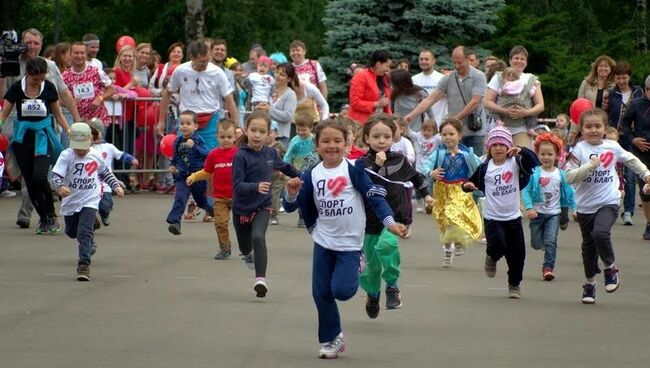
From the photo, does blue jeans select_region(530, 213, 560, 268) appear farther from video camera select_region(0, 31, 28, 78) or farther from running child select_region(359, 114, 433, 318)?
video camera select_region(0, 31, 28, 78)

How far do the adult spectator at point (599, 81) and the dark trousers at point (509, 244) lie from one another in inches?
328

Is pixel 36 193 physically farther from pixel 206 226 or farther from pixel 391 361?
pixel 391 361

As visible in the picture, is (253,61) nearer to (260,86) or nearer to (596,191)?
(260,86)

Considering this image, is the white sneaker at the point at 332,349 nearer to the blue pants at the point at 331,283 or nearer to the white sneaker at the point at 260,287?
the blue pants at the point at 331,283

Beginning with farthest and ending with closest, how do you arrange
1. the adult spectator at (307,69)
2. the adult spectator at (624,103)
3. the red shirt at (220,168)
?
the adult spectator at (307,69)
the adult spectator at (624,103)
the red shirt at (220,168)

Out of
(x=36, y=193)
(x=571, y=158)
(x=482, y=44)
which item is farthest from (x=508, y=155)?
(x=482, y=44)

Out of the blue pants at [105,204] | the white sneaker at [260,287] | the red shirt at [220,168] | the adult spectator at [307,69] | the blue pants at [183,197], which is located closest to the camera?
the white sneaker at [260,287]

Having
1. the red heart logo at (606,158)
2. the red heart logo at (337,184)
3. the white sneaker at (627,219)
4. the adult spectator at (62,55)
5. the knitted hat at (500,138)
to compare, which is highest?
the red heart logo at (337,184)

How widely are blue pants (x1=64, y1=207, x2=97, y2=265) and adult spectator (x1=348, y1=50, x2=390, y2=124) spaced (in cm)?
694

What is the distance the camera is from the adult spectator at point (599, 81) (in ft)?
68.7

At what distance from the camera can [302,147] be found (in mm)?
17938

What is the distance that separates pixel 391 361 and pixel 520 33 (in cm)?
2934

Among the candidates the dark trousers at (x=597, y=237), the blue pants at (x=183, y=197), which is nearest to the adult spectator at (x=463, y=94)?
the blue pants at (x=183, y=197)

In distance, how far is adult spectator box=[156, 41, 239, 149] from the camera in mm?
18266
